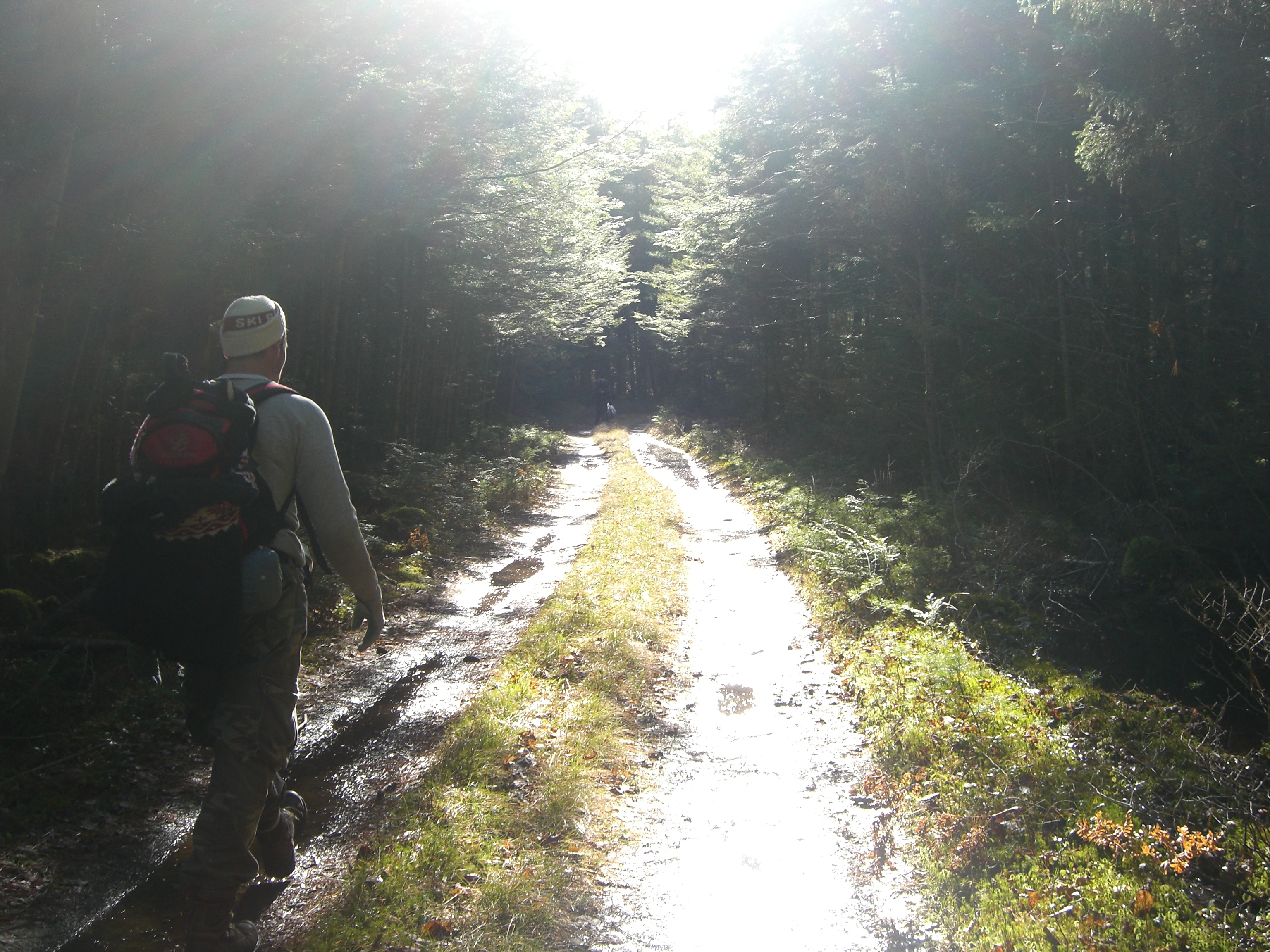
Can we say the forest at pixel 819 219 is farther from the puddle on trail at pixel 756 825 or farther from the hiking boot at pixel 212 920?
the puddle on trail at pixel 756 825

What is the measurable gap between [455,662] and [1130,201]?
11891mm

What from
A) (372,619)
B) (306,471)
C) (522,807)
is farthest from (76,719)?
(306,471)

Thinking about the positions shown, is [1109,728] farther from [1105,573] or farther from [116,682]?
[116,682]

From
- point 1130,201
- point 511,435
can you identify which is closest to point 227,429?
point 1130,201

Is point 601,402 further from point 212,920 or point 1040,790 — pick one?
point 212,920

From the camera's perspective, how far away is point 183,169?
8867mm

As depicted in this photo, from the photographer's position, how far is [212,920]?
3012 millimetres

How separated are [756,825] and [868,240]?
481 inches

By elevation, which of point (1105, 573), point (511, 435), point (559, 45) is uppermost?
point (559, 45)

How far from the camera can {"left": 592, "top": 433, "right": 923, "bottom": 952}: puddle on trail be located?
3.73 metres

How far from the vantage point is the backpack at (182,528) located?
9.46ft

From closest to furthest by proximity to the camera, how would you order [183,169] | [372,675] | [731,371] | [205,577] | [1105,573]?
[205,577] < [372,675] < [183,169] < [1105,573] < [731,371]

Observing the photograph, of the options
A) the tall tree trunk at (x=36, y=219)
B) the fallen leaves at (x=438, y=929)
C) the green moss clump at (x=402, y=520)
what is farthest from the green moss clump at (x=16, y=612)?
the green moss clump at (x=402, y=520)

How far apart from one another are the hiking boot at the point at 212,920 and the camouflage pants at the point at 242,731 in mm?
37
